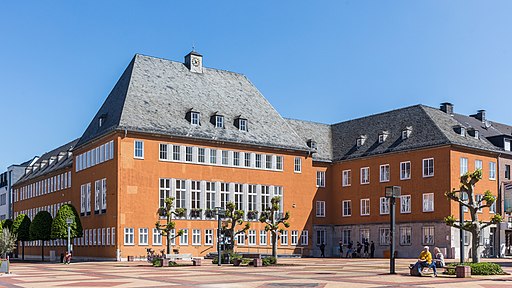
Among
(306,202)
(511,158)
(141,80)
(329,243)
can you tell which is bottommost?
(329,243)

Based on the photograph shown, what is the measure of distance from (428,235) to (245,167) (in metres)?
18.2

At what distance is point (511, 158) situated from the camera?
217ft

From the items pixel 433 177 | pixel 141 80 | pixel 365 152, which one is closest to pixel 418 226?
pixel 433 177

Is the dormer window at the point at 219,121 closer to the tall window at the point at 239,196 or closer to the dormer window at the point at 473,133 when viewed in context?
the tall window at the point at 239,196

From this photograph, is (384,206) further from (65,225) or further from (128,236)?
(65,225)

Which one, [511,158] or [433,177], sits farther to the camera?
[511,158]

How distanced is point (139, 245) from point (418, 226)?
25.1 meters

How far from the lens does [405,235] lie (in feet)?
209

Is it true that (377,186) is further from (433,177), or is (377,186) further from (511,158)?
(511,158)

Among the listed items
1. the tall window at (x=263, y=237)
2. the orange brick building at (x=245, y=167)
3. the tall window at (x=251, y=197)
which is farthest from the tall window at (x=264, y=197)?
the tall window at (x=263, y=237)

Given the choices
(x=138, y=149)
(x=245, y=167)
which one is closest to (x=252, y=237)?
(x=245, y=167)

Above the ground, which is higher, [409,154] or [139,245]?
[409,154]

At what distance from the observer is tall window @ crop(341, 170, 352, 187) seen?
233 feet

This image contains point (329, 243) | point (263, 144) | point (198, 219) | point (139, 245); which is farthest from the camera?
point (329, 243)
